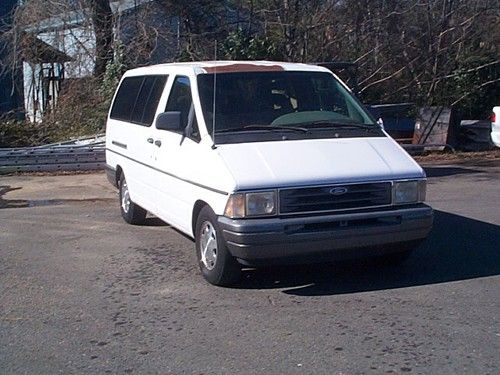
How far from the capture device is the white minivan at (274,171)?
265 inches


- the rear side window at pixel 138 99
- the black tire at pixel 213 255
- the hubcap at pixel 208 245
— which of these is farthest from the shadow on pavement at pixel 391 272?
the rear side window at pixel 138 99

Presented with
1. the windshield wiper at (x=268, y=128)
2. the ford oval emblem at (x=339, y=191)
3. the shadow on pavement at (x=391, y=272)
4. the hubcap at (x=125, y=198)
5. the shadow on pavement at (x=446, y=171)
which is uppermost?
the windshield wiper at (x=268, y=128)

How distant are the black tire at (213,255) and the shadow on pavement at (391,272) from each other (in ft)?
0.69

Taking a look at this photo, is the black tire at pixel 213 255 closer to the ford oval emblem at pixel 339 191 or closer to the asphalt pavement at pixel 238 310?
the asphalt pavement at pixel 238 310

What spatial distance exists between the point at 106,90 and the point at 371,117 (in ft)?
33.6

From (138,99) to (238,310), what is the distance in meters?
3.80

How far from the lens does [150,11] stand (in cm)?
1752

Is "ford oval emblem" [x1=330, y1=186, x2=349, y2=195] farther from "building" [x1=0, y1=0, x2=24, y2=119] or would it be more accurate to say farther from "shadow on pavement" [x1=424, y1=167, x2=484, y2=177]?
"building" [x1=0, y1=0, x2=24, y2=119]

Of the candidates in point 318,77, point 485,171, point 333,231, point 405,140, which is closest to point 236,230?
point 333,231

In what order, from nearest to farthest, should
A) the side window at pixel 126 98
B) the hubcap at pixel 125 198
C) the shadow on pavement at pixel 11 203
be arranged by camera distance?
the side window at pixel 126 98 < the hubcap at pixel 125 198 < the shadow on pavement at pixel 11 203

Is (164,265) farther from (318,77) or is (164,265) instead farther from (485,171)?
(485,171)

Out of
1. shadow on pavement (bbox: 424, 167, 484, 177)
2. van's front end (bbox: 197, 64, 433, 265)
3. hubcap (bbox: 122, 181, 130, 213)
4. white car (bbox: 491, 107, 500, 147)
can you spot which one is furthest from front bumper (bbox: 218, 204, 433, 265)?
white car (bbox: 491, 107, 500, 147)

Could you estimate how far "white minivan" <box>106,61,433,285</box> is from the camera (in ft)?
22.1

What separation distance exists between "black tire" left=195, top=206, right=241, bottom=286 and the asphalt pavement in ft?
0.38
